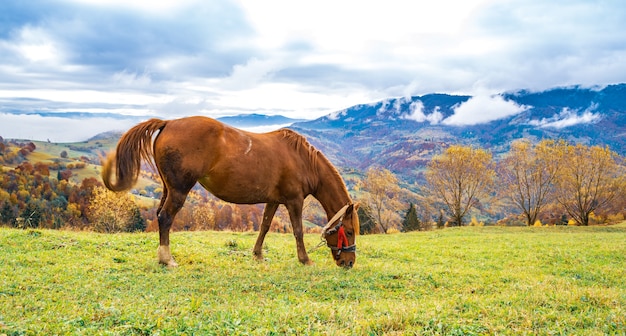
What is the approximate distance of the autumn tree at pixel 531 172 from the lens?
186ft

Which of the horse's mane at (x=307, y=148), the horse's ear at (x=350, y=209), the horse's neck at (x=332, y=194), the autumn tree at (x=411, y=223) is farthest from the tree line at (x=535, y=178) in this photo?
the horse's ear at (x=350, y=209)

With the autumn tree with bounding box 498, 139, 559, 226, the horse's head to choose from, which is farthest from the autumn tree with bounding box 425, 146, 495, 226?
the horse's head

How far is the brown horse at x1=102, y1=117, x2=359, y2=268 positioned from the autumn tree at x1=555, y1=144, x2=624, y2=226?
55.1 metres

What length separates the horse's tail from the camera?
10172 millimetres

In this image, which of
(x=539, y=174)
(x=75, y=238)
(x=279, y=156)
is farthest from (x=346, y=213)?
(x=539, y=174)

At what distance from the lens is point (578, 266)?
45.0ft

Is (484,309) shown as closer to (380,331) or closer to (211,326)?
(380,331)

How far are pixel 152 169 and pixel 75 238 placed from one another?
406cm

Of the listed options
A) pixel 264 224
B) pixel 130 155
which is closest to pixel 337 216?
pixel 264 224

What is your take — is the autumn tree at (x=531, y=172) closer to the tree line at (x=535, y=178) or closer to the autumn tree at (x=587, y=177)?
the tree line at (x=535, y=178)

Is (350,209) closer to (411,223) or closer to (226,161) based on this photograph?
(226,161)

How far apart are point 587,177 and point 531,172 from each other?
23.6ft

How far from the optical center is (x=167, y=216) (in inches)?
398

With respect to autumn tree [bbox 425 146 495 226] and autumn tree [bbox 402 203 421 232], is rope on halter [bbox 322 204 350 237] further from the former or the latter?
autumn tree [bbox 402 203 421 232]
